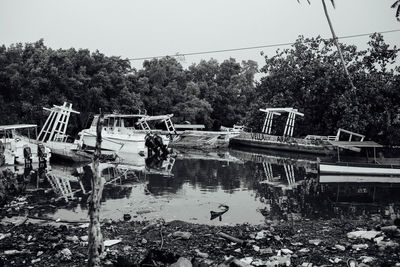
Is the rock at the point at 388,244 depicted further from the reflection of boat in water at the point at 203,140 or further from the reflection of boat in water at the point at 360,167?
the reflection of boat in water at the point at 203,140

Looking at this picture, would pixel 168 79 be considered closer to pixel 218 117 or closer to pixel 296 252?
pixel 218 117

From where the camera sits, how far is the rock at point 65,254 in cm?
823

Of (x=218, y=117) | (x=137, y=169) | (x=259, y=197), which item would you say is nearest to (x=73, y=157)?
(x=137, y=169)

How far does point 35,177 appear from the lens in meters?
19.8

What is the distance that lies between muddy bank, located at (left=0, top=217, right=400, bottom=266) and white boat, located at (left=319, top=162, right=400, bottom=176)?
983cm

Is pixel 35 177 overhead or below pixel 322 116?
below

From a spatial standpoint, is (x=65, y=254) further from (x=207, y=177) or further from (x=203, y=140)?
(x=203, y=140)

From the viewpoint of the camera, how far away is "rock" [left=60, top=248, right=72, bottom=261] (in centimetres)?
823

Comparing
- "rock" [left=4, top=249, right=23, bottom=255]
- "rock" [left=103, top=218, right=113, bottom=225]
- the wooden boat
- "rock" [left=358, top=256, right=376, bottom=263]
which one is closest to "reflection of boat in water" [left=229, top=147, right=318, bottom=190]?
the wooden boat

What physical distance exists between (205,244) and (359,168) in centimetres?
1418

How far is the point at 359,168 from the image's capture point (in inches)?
810

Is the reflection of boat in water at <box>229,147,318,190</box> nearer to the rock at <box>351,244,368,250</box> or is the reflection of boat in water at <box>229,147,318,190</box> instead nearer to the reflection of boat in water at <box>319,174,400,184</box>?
the reflection of boat in water at <box>319,174,400,184</box>

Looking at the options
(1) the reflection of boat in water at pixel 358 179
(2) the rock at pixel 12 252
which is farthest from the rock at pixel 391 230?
(1) the reflection of boat in water at pixel 358 179

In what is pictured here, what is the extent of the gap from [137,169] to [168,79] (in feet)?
94.6
